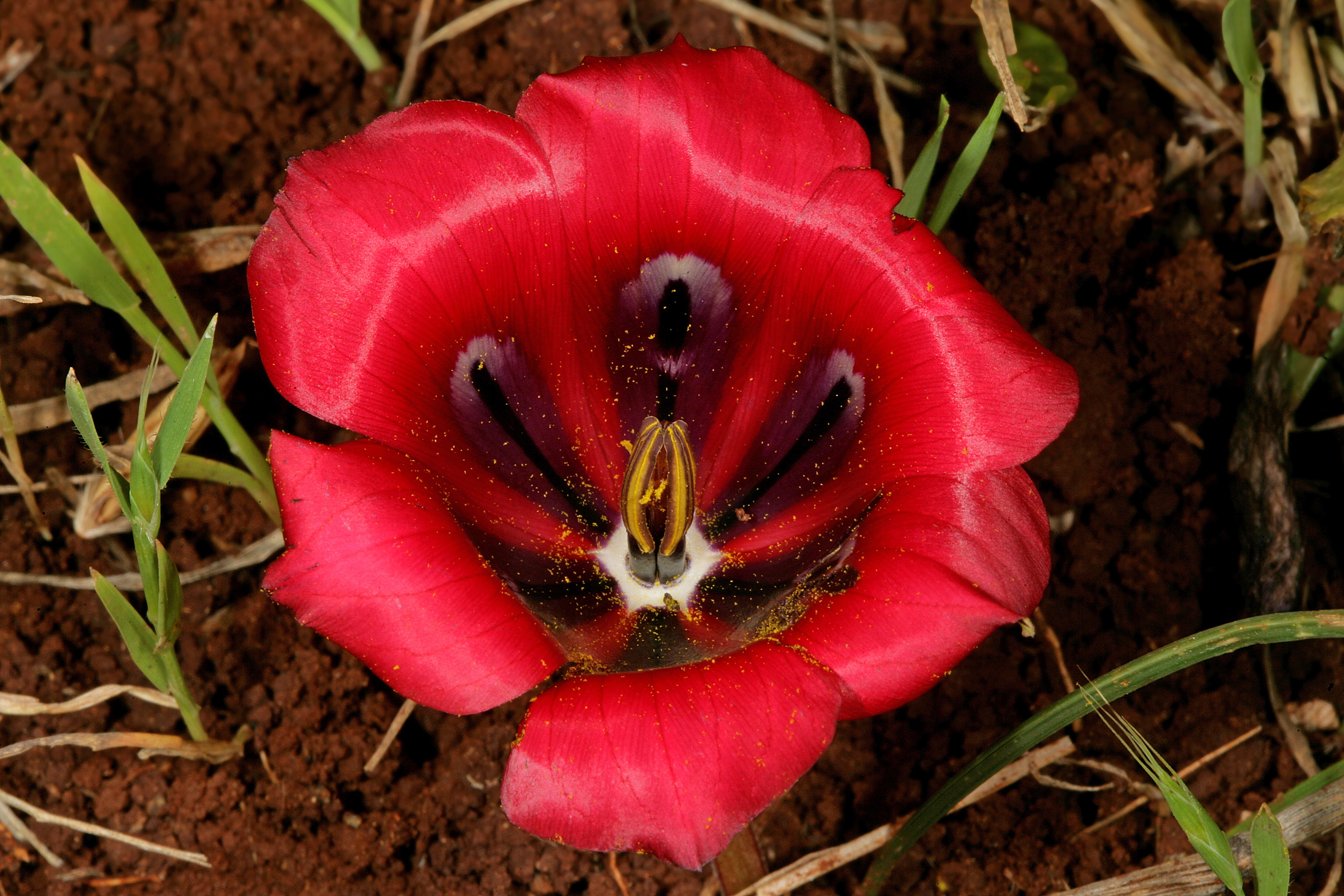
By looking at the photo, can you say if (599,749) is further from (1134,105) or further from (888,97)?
(1134,105)

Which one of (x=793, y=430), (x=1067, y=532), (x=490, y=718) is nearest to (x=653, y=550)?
(x=793, y=430)

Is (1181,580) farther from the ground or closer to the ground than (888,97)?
closer to the ground

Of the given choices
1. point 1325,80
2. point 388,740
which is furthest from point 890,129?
point 388,740

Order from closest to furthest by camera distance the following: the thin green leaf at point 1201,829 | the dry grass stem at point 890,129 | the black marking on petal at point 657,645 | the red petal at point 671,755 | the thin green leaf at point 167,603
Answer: the red petal at point 671,755, the thin green leaf at point 1201,829, the thin green leaf at point 167,603, the black marking on petal at point 657,645, the dry grass stem at point 890,129

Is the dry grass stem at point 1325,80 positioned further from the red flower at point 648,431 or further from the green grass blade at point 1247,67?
the red flower at point 648,431

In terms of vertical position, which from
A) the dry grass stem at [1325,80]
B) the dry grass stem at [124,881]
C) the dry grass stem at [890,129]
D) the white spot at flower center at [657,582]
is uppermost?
the dry grass stem at [1325,80]

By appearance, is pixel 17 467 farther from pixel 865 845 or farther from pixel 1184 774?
pixel 1184 774

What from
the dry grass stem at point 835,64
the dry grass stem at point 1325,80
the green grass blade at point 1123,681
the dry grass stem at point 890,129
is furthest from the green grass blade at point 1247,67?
the green grass blade at point 1123,681
